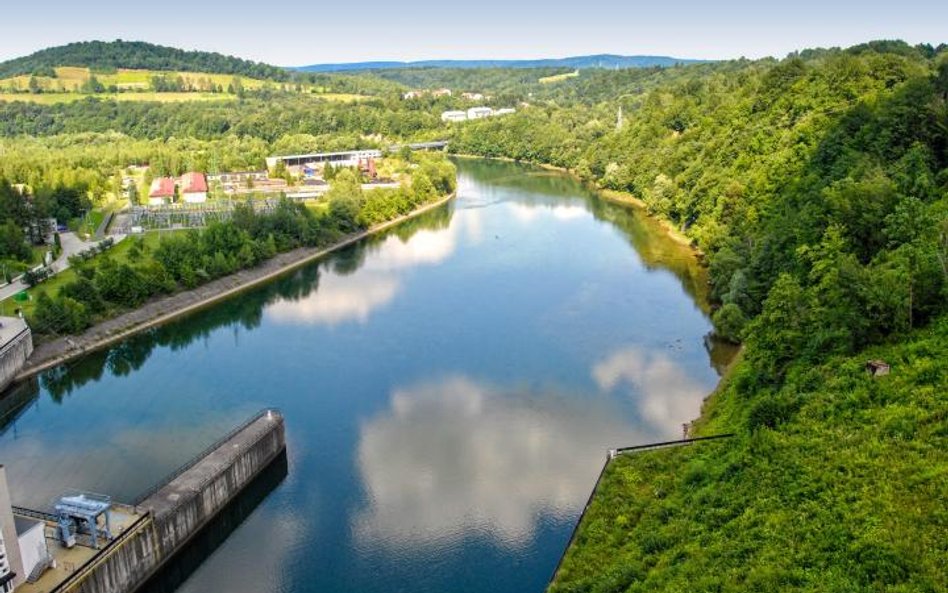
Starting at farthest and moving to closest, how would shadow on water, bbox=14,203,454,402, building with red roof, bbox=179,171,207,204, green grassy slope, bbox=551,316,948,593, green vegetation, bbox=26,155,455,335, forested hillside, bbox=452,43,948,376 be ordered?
building with red roof, bbox=179,171,207,204 → green vegetation, bbox=26,155,455,335 → shadow on water, bbox=14,203,454,402 → forested hillside, bbox=452,43,948,376 → green grassy slope, bbox=551,316,948,593

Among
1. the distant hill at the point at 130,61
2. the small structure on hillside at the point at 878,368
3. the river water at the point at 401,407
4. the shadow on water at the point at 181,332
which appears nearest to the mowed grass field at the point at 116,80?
the distant hill at the point at 130,61

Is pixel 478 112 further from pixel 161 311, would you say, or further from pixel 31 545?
pixel 31 545

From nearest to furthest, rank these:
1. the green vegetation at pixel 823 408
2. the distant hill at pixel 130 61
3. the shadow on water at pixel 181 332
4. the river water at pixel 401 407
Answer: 1. the green vegetation at pixel 823 408
2. the river water at pixel 401 407
3. the shadow on water at pixel 181 332
4. the distant hill at pixel 130 61

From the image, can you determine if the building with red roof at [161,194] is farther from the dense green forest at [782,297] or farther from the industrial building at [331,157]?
the industrial building at [331,157]

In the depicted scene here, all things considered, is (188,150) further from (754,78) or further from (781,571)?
(781,571)

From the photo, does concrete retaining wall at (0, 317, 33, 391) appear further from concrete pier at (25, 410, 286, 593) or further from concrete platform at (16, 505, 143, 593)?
concrete platform at (16, 505, 143, 593)

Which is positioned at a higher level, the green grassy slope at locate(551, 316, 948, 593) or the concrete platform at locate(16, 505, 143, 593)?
the green grassy slope at locate(551, 316, 948, 593)

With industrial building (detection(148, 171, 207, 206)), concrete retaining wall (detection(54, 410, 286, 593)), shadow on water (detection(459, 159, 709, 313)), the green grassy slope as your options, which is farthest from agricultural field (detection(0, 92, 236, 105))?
the green grassy slope

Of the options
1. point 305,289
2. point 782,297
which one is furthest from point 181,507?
point 305,289
